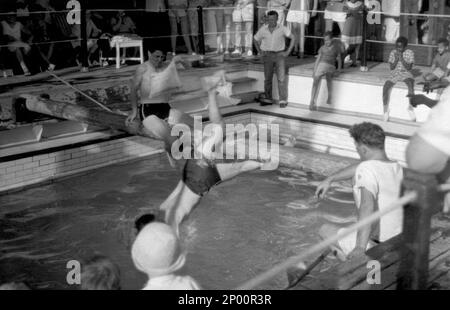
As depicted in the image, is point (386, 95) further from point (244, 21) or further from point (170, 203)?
point (170, 203)

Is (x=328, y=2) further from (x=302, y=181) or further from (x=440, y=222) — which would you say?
(x=440, y=222)

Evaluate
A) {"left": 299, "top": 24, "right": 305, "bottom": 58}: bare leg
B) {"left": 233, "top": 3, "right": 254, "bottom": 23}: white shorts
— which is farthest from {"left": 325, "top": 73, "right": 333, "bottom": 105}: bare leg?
{"left": 233, "top": 3, "right": 254, "bottom": 23}: white shorts

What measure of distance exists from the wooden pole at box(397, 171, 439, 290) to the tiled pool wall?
3837 mm

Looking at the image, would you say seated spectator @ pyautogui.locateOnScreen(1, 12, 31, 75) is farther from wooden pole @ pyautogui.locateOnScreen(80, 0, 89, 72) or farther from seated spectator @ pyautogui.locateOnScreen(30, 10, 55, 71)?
wooden pole @ pyautogui.locateOnScreen(80, 0, 89, 72)

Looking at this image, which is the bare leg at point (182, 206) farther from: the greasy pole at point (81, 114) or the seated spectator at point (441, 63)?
the seated spectator at point (441, 63)

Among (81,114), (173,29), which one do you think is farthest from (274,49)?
(81,114)

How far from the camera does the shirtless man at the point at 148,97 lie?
8.84 metres

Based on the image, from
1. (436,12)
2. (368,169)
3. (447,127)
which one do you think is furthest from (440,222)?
(436,12)

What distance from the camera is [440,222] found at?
18.4ft

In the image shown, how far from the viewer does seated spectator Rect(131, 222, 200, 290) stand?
2.99 metres

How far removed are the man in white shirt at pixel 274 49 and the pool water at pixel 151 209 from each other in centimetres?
271

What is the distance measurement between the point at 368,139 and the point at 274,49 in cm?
771

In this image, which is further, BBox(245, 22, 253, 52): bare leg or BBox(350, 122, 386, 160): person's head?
BBox(245, 22, 253, 52): bare leg

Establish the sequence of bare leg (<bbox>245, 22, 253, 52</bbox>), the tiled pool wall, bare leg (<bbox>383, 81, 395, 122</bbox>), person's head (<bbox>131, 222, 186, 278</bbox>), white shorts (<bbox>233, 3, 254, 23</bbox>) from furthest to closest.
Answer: bare leg (<bbox>245, 22, 253, 52</bbox>) → white shorts (<bbox>233, 3, 254, 23</bbox>) → bare leg (<bbox>383, 81, 395, 122</bbox>) → the tiled pool wall → person's head (<bbox>131, 222, 186, 278</bbox>)
